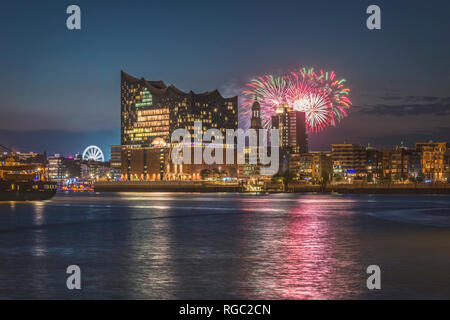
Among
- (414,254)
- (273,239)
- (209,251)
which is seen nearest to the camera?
(414,254)

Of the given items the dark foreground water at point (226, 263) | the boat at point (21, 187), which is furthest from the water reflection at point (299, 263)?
the boat at point (21, 187)

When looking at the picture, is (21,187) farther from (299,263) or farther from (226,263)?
(299,263)

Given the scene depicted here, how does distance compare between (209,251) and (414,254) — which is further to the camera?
(209,251)

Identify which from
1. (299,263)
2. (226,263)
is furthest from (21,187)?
(299,263)

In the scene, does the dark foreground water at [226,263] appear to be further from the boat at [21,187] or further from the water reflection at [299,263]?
the boat at [21,187]

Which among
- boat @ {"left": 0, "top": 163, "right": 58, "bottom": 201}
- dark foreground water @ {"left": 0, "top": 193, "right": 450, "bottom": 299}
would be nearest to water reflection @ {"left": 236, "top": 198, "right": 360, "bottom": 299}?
dark foreground water @ {"left": 0, "top": 193, "right": 450, "bottom": 299}

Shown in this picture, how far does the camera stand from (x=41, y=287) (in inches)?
603

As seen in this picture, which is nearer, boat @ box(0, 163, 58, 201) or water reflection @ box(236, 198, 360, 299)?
water reflection @ box(236, 198, 360, 299)

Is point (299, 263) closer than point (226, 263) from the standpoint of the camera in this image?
Yes

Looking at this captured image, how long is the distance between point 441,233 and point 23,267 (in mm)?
23729

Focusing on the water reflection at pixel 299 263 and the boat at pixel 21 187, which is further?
the boat at pixel 21 187

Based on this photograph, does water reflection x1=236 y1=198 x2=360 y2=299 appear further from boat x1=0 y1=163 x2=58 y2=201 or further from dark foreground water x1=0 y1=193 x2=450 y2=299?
boat x1=0 y1=163 x2=58 y2=201
